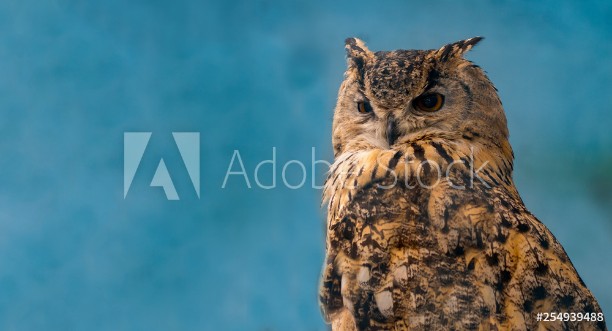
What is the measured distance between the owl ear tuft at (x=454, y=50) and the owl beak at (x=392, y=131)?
202 millimetres

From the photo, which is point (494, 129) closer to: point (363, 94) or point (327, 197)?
point (363, 94)

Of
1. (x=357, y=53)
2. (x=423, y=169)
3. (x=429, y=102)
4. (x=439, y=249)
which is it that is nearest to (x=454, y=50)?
(x=429, y=102)

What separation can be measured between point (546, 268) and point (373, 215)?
348mm

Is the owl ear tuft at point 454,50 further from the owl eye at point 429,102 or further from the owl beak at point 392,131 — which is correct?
the owl beak at point 392,131

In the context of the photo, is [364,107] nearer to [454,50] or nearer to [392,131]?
[392,131]

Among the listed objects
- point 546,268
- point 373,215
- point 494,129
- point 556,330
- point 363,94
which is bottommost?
point 556,330

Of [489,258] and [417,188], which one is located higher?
[417,188]

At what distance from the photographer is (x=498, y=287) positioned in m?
1.34

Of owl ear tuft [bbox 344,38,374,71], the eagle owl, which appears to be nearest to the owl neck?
the eagle owl

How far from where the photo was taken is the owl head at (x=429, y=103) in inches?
68.5

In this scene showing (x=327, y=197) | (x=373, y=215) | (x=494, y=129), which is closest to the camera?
(x=373, y=215)

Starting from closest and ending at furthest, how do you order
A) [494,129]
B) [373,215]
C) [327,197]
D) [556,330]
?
[556,330]
[373,215]
[327,197]
[494,129]

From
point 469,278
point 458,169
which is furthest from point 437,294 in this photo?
point 458,169

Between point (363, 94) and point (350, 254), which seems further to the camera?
point (363, 94)
